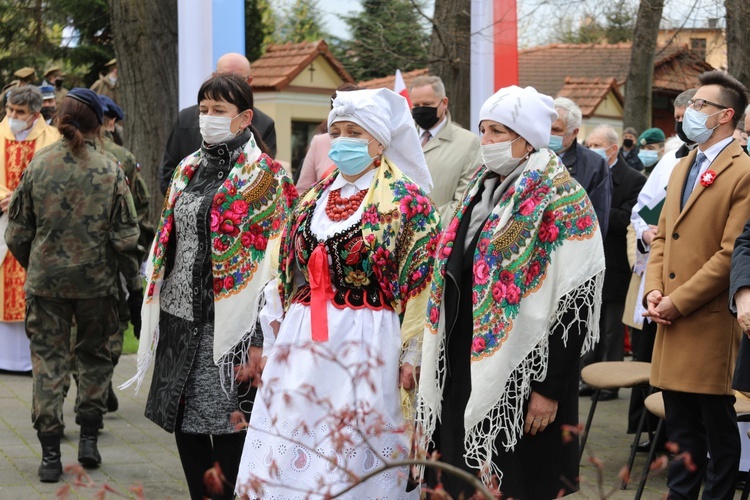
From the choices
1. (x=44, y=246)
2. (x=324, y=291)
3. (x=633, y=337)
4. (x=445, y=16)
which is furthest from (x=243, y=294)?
(x=445, y=16)

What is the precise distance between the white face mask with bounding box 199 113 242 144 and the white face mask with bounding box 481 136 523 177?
1405mm

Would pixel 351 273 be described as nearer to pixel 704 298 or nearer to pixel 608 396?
pixel 704 298

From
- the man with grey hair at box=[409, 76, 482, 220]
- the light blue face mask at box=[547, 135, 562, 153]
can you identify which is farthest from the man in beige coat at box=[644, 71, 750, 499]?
the light blue face mask at box=[547, 135, 562, 153]

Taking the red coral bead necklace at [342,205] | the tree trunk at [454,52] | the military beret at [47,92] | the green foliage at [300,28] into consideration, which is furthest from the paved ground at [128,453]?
the green foliage at [300,28]

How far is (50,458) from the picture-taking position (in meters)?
6.07

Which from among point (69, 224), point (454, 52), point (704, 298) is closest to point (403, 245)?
point (704, 298)

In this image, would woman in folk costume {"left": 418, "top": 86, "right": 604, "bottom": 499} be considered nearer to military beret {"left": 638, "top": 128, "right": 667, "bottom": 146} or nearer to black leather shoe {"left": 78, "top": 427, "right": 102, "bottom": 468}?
black leather shoe {"left": 78, "top": 427, "right": 102, "bottom": 468}

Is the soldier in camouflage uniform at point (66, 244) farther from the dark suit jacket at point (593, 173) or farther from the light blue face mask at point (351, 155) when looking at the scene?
the dark suit jacket at point (593, 173)

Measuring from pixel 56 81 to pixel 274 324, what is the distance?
34.7ft

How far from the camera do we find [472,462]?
402 cm

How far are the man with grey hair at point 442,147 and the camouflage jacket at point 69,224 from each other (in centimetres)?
191

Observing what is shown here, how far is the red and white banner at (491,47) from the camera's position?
9633 millimetres

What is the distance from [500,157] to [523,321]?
62 cm

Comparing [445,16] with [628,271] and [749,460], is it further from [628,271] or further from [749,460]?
[749,460]
